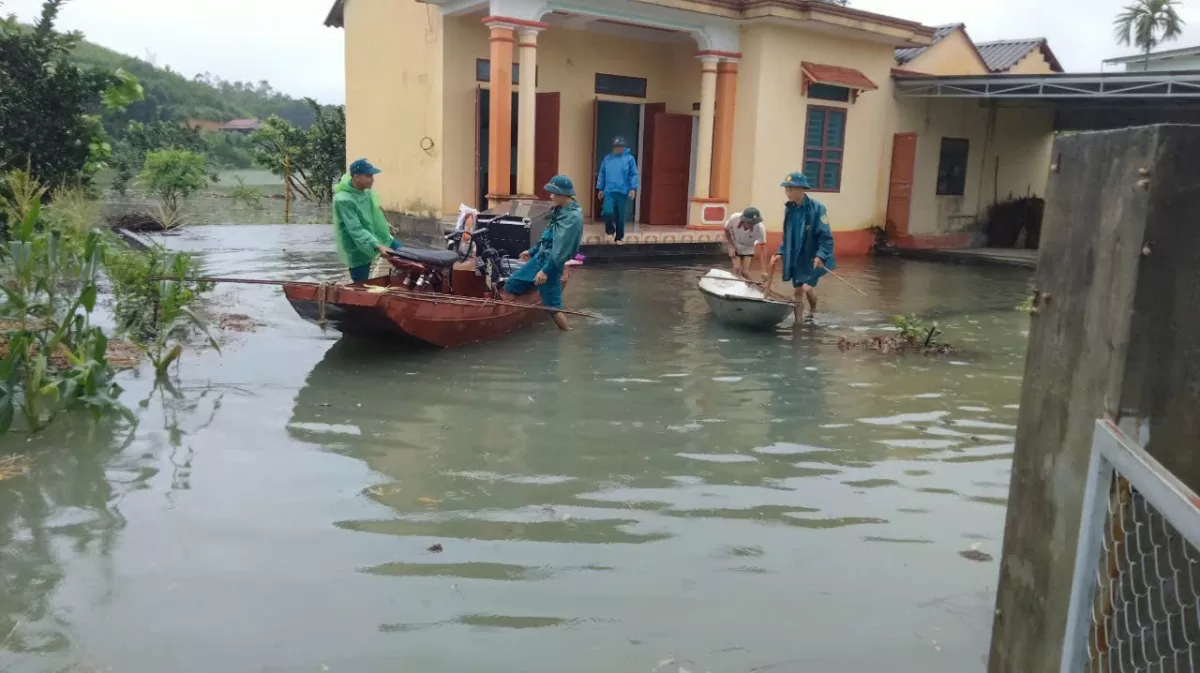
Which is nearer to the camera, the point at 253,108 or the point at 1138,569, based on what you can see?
the point at 1138,569

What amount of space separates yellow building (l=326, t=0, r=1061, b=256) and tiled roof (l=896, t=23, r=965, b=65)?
6 cm

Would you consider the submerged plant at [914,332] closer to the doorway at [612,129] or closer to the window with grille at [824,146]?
the window with grille at [824,146]

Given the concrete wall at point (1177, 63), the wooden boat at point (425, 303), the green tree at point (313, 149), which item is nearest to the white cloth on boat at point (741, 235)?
the wooden boat at point (425, 303)

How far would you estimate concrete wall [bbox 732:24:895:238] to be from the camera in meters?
14.3

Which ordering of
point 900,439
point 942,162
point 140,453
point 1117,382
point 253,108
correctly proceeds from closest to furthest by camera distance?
1. point 1117,382
2. point 140,453
3. point 900,439
4. point 942,162
5. point 253,108

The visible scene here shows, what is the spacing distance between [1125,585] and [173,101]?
49267mm

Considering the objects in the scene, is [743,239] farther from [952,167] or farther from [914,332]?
[952,167]

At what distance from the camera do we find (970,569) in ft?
13.0

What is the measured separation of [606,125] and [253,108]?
47.1 meters

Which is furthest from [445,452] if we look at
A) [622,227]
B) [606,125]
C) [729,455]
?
[606,125]

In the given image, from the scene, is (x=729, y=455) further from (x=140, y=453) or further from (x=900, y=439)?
(x=140, y=453)

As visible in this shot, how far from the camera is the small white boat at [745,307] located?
847 cm

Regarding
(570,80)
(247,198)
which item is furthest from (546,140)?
(247,198)

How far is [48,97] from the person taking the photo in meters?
11.4
